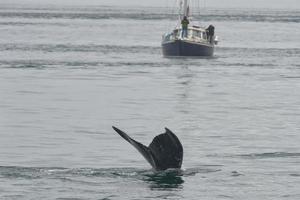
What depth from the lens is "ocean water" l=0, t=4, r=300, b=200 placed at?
1141 inches

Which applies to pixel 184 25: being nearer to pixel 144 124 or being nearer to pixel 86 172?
pixel 144 124

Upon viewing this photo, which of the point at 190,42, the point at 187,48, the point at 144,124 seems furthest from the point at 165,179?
the point at 190,42

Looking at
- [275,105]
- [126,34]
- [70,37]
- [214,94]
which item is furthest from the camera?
[126,34]

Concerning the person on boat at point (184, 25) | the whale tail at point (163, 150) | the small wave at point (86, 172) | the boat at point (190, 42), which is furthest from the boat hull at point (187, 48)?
the whale tail at point (163, 150)

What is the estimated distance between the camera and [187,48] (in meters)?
88.1

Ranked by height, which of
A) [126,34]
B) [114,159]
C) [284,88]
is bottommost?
[126,34]

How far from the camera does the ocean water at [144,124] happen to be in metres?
29.0

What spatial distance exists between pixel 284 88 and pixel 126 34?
270ft

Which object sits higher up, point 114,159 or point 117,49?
point 114,159

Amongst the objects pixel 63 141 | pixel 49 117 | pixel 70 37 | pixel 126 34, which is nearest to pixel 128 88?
pixel 49 117

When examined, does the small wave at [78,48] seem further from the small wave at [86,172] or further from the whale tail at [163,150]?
the whale tail at [163,150]

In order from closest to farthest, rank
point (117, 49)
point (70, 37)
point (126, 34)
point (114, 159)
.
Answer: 1. point (114, 159)
2. point (117, 49)
3. point (70, 37)
4. point (126, 34)

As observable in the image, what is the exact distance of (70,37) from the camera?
433 ft

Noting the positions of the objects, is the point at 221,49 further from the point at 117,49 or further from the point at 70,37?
the point at 70,37
